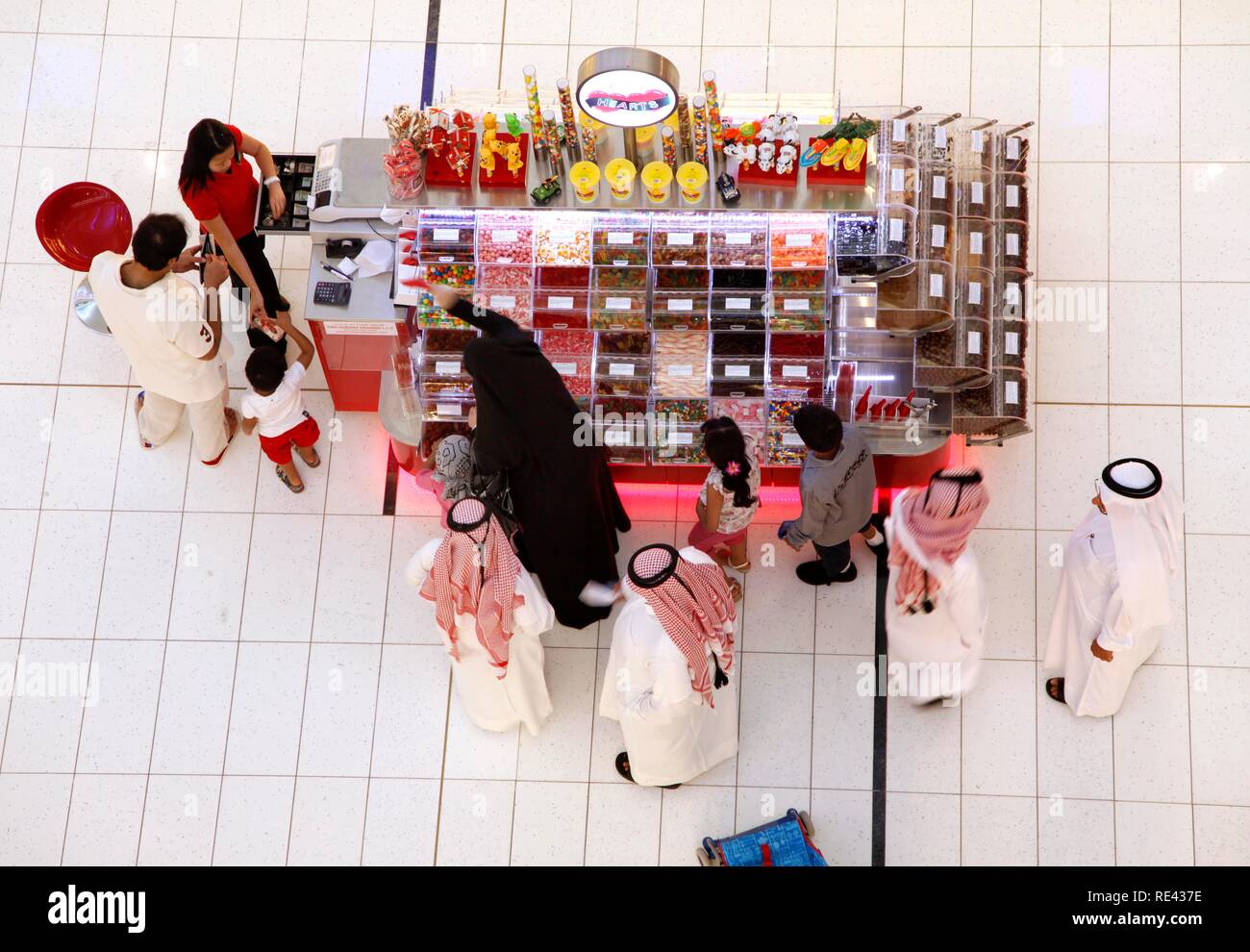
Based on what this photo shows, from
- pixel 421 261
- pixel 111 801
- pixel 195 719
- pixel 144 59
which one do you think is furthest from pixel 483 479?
pixel 144 59

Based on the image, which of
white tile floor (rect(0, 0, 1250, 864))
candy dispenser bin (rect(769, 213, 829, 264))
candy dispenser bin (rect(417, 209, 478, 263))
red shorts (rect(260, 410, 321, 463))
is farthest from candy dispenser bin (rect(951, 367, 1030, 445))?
red shorts (rect(260, 410, 321, 463))

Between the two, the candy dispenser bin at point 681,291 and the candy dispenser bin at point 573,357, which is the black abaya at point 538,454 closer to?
the candy dispenser bin at point 573,357

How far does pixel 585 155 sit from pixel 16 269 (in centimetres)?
369

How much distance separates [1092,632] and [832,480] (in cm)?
151

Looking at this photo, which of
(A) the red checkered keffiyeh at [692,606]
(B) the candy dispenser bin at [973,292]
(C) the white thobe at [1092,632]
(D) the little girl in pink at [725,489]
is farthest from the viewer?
(B) the candy dispenser bin at [973,292]

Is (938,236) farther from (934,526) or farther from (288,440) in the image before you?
(288,440)

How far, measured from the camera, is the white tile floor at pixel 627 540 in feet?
19.1

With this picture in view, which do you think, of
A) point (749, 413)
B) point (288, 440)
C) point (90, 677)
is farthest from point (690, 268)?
point (90, 677)

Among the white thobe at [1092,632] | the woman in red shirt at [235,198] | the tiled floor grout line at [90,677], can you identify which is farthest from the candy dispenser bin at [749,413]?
the tiled floor grout line at [90,677]

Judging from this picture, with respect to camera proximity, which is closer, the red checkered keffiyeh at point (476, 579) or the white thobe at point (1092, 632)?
the red checkered keffiyeh at point (476, 579)

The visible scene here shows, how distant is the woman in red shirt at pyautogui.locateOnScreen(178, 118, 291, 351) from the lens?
18.5ft

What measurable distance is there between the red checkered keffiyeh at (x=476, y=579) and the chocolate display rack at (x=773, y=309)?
1.13 metres

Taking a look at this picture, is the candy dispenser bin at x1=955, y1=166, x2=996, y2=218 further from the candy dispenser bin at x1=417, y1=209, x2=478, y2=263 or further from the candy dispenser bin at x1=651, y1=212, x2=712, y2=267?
the candy dispenser bin at x1=417, y1=209, x2=478, y2=263
